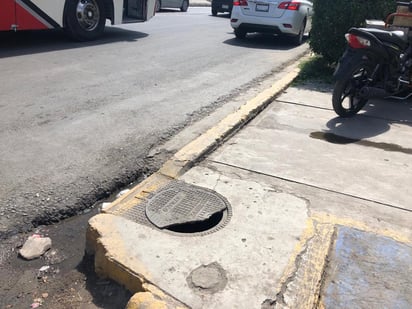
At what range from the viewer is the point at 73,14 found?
9.33 meters

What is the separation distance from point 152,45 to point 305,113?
18.1ft

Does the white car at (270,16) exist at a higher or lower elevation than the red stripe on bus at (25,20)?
higher

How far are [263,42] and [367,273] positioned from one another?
10.4 metres

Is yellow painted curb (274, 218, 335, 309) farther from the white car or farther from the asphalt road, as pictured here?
the white car

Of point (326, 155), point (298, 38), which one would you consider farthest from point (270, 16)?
point (326, 155)

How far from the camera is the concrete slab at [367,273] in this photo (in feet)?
7.96

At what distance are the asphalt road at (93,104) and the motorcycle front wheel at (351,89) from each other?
5.29 ft

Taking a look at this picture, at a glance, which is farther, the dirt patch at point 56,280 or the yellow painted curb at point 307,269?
the dirt patch at point 56,280

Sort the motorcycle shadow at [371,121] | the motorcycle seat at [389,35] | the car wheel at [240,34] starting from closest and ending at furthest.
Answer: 1. the motorcycle shadow at [371,121]
2. the motorcycle seat at [389,35]
3. the car wheel at [240,34]

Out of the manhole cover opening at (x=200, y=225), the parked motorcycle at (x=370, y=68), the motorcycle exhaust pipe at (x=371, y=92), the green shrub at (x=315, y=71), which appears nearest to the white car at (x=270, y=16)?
the green shrub at (x=315, y=71)

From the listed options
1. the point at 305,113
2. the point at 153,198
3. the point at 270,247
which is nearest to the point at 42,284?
the point at 153,198

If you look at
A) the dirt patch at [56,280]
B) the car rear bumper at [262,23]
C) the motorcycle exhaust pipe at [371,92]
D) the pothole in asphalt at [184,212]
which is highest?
the car rear bumper at [262,23]

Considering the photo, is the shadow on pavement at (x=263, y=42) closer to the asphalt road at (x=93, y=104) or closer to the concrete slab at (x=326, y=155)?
the asphalt road at (x=93, y=104)

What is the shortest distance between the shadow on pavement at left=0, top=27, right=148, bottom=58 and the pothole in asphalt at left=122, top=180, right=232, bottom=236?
612 centimetres
